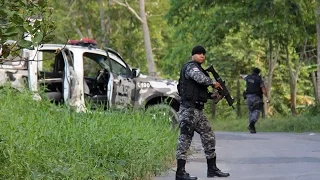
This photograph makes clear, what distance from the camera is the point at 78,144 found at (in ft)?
25.1

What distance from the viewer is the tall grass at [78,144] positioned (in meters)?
6.55

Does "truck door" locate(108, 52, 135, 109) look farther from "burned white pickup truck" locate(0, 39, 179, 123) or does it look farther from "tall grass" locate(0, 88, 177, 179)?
"tall grass" locate(0, 88, 177, 179)

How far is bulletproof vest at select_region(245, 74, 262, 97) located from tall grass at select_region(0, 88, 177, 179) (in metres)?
7.67

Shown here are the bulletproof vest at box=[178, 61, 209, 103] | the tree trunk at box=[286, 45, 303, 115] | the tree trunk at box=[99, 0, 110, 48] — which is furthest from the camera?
the tree trunk at box=[99, 0, 110, 48]

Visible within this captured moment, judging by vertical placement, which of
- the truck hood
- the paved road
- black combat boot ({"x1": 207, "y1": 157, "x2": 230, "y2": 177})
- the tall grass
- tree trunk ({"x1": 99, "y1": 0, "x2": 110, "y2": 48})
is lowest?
the paved road

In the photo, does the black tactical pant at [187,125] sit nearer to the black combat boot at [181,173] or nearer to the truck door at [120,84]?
the black combat boot at [181,173]

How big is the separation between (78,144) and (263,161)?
389 cm

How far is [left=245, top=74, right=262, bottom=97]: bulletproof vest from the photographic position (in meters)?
18.1

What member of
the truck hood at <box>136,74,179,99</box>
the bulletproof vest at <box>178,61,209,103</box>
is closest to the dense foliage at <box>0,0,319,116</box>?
the truck hood at <box>136,74,179,99</box>

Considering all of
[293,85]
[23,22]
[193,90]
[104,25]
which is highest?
[104,25]

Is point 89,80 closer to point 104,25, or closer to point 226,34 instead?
point 226,34

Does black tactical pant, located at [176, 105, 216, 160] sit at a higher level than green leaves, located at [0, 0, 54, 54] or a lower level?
lower

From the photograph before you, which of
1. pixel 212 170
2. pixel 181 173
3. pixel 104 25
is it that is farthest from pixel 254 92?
pixel 104 25

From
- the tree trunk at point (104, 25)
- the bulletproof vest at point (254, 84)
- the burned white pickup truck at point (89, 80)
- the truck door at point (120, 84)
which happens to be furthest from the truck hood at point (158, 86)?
the tree trunk at point (104, 25)
